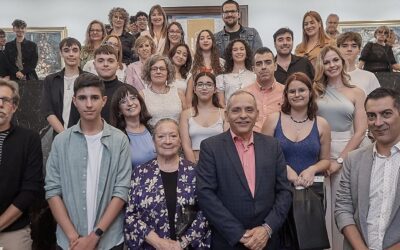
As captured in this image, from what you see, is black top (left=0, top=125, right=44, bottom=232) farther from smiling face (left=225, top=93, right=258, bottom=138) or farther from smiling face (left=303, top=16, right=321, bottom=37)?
smiling face (left=303, top=16, right=321, bottom=37)

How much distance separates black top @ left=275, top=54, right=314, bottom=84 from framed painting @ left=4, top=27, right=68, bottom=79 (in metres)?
6.69

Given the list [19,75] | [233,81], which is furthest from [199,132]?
[19,75]

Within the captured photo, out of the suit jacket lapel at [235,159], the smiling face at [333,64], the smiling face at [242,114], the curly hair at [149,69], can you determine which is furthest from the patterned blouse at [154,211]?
the smiling face at [333,64]

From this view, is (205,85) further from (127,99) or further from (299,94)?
(299,94)

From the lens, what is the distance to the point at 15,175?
11.0 feet

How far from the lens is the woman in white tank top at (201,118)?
4.23m

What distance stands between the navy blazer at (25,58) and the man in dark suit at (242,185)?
5.99 meters

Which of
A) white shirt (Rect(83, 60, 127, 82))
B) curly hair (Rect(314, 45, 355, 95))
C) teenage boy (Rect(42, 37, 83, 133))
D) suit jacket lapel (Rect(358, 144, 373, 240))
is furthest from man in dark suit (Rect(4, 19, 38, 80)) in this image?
suit jacket lapel (Rect(358, 144, 373, 240))

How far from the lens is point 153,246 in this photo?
3.25m

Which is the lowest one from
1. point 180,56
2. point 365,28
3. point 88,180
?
point 88,180

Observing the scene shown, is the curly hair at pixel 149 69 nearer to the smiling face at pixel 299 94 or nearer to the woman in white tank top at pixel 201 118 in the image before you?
the woman in white tank top at pixel 201 118

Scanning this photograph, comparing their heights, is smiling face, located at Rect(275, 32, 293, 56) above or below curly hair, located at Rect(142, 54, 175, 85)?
above

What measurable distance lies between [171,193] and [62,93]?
1.74m

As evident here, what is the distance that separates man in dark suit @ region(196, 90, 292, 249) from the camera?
3.16 meters
